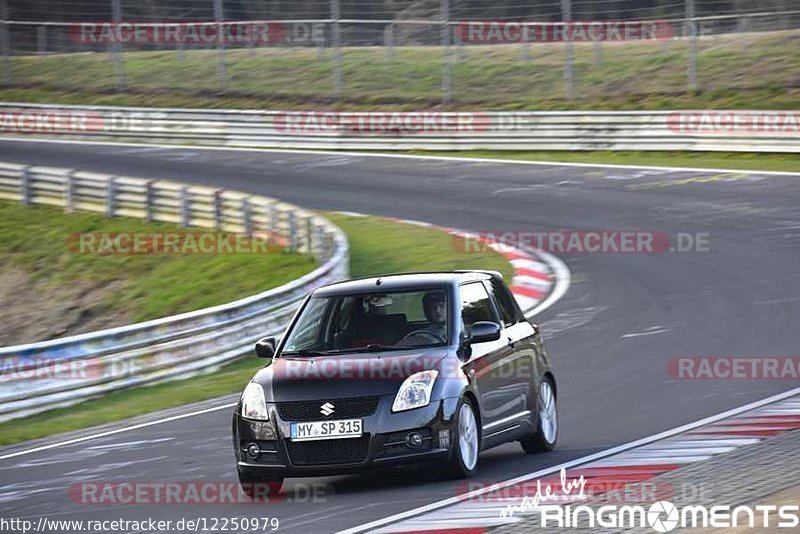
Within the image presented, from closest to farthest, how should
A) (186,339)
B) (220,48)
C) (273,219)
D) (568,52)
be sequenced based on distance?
(186,339), (273,219), (568,52), (220,48)

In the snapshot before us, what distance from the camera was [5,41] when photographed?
40.0 meters

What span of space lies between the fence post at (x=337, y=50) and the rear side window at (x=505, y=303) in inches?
948

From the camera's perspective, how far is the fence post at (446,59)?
3306 centimetres

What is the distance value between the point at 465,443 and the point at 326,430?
0.92 m

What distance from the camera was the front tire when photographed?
924 centimetres

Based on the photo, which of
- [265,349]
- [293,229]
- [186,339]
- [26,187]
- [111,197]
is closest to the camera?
[265,349]

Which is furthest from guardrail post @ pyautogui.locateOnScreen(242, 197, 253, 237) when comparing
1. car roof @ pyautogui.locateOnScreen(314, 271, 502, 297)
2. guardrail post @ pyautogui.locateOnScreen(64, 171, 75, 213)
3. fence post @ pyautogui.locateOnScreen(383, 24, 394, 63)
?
car roof @ pyautogui.locateOnScreen(314, 271, 502, 297)

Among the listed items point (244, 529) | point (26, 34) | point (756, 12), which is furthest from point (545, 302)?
point (26, 34)

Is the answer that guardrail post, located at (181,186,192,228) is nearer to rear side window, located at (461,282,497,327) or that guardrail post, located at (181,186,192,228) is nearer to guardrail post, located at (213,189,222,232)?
guardrail post, located at (213,189,222,232)

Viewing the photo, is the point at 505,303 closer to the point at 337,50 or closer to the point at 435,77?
the point at 435,77

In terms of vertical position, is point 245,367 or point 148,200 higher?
point 148,200

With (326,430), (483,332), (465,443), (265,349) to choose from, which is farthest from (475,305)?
(326,430)

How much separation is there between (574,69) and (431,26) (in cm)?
334

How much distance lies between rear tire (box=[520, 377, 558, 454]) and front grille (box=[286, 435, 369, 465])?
5.87 feet
